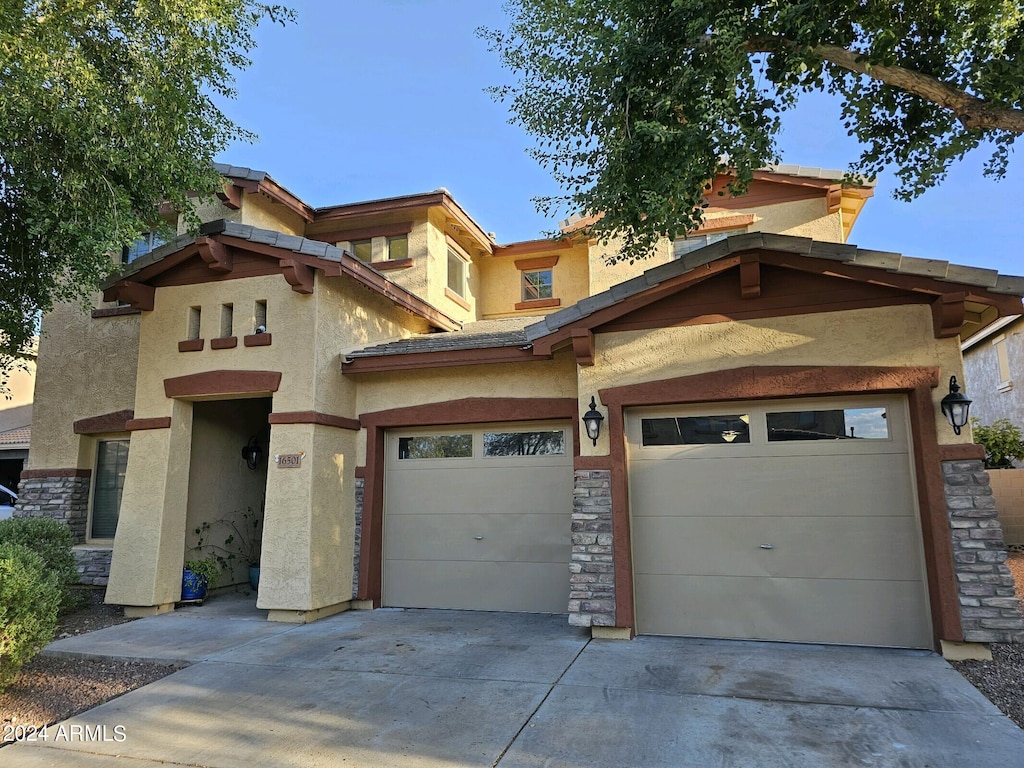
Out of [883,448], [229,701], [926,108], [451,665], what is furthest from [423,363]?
[926,108]

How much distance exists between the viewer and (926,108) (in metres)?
7.02

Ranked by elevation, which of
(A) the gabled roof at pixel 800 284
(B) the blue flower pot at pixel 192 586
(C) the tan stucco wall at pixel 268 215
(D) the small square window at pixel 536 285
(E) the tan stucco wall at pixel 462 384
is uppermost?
(C) the tan stucco wall at pixel 268 215

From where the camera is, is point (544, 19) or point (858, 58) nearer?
point (858, 58)

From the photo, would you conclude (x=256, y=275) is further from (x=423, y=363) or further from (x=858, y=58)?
(x=858, y=58)

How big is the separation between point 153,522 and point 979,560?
9.72m

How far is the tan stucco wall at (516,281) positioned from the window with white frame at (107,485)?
7.68m

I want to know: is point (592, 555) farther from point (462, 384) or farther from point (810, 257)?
point (810, 257)

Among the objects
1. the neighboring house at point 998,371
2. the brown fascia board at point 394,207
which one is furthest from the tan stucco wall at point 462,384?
the neighboring house at point 998,371

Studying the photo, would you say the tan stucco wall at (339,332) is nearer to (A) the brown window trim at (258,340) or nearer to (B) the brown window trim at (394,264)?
(A) the brown window trim at (258,340)

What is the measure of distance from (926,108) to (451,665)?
25.4 ft

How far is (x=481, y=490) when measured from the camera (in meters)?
8.77

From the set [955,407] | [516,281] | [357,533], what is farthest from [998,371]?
[357,533]

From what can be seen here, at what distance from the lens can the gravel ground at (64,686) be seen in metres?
5.22

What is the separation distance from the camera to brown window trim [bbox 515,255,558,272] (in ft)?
47.2
